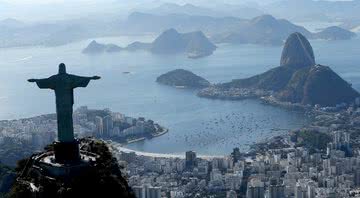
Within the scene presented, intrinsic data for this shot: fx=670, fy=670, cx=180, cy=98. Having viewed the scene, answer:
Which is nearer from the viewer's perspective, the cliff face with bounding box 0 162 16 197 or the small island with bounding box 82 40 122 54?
the cliff face with bounding box 0 162 16 197

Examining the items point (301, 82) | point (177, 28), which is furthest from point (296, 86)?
point (177, 28)

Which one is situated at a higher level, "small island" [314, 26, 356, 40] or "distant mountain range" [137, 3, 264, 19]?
"distant mountain range" [137, 3, 264, 19]

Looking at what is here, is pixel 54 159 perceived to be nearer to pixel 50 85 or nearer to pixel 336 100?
pixel 50 85

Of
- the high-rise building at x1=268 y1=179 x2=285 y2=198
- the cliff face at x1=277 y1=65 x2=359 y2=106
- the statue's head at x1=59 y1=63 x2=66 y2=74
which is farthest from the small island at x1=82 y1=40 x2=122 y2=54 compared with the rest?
the statue's head at x1=59 y1=63 x2=66 y2=74

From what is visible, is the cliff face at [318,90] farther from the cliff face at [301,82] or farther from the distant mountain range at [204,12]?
the distant mountain range at [204,12]

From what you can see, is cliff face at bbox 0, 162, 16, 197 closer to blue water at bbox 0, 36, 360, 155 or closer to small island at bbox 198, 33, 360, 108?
blue water at bbox 0, 36, 360, 155

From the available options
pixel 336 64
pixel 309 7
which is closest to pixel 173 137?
pixel 336 64
